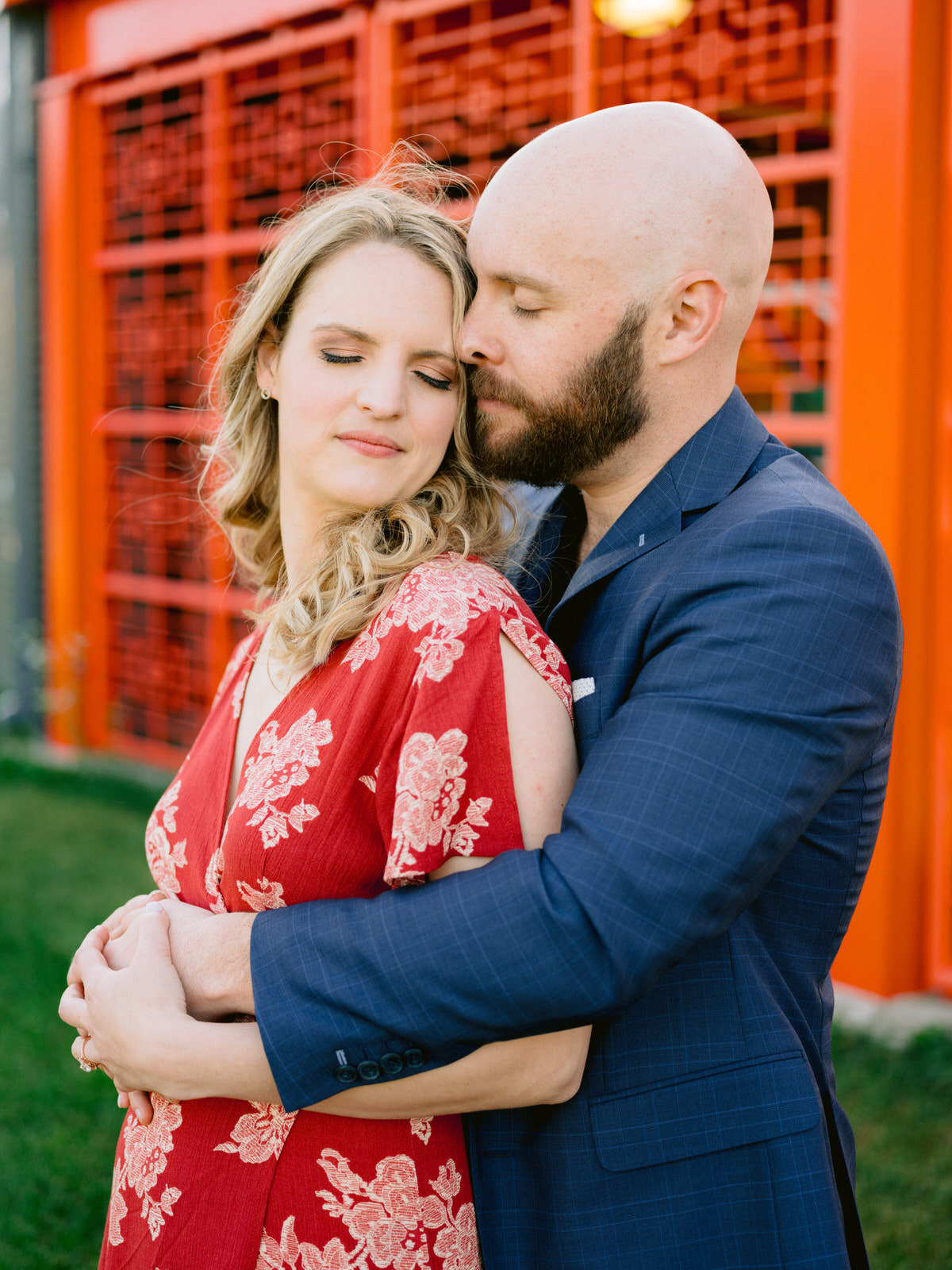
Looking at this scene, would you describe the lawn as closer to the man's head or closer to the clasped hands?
the clasped hands

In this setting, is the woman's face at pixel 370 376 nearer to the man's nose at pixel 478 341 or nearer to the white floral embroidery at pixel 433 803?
the man's nose at pixel 478 341

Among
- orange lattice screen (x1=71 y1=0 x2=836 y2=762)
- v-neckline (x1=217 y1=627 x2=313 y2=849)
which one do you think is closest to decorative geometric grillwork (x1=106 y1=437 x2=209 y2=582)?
orange lattice screen (x1=71 y1=0 x2=836 y2=762)

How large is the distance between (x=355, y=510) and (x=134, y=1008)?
0.76 meters

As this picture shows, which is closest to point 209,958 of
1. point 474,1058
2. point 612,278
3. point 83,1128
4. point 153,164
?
point 474,1058

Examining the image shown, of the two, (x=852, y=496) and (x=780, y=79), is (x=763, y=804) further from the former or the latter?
(x=780, y=79)

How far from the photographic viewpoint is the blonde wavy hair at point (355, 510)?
169cm

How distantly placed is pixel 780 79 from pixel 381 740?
5.61 meters

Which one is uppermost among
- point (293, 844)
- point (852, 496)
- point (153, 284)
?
point (153, 284)

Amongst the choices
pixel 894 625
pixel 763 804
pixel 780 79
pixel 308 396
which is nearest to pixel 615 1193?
pixel 763 804

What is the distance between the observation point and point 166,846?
5.87ft

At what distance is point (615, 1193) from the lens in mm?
1517

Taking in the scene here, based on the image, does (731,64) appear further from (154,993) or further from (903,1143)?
(154,993)

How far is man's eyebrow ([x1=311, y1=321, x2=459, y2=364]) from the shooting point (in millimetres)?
1768

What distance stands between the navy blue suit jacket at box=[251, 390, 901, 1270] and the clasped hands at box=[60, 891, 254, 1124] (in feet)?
0.38
